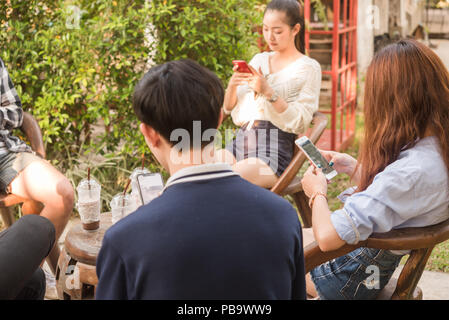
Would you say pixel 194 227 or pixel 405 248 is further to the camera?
pixel 405 248

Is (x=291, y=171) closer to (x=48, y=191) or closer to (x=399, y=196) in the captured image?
(x=399, y=196)

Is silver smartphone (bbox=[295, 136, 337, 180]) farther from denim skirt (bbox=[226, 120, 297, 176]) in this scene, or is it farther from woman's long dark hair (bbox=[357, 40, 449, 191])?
denim skirt (bbox=[226, 120, 297, 176])

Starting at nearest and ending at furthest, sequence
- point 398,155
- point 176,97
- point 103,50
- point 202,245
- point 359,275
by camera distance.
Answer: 1. point 202,245
2. point 176,97
3. point 398,155
4. point 359,275
5. point 103,50

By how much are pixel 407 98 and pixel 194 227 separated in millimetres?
979

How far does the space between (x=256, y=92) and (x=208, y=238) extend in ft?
6.77

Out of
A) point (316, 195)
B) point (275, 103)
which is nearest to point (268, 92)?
point (275, 103)

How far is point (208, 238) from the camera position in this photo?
118 centimetres

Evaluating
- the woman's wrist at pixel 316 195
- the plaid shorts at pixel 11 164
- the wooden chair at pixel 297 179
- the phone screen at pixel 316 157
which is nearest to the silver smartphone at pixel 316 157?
the phone screen at pixel 316 157

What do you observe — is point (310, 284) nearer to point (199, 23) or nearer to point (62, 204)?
point (62, 204)

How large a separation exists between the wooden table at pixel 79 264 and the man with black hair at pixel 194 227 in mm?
832

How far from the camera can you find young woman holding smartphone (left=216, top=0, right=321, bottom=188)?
9.72 ft

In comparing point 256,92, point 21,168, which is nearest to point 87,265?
point 21,168

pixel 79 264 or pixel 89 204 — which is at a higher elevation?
pixel 89 204

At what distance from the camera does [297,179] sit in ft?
10.0
